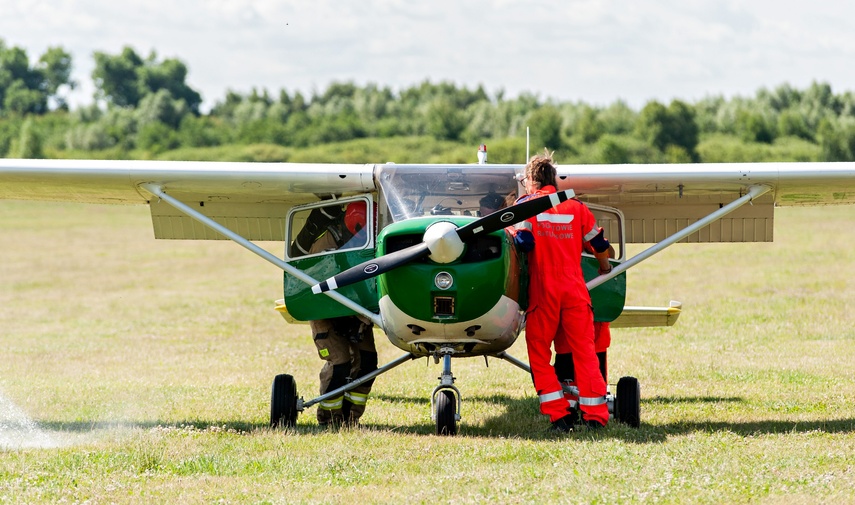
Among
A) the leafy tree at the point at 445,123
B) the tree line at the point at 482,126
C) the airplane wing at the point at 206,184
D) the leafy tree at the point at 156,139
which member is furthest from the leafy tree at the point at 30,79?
the airplane wing at the point at 206,184

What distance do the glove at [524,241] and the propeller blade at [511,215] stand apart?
35cm

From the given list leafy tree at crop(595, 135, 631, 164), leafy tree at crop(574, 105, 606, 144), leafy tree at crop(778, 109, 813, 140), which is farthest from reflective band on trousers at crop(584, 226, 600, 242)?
leafy tree at crop(778, 109, 813, 140)

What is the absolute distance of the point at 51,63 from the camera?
121688mm

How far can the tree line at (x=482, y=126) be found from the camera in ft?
195

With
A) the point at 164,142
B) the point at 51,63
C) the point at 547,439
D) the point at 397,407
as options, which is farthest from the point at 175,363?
the point at 51,63

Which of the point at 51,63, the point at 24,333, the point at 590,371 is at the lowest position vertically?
the point at 24,333

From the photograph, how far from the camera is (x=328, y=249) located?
30.8 feet

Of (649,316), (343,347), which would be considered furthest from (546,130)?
(343,347)

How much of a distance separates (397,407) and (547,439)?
2.57 meters

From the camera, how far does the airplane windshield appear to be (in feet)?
27.4

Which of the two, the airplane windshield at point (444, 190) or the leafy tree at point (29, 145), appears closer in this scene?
the airplane windshield at point (444, 190)

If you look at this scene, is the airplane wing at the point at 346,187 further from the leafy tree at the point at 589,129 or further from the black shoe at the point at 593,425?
the leafy tree at the point at 589,129

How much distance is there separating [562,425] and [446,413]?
859 millimetres

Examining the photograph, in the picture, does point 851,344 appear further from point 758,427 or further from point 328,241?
point 328,241
